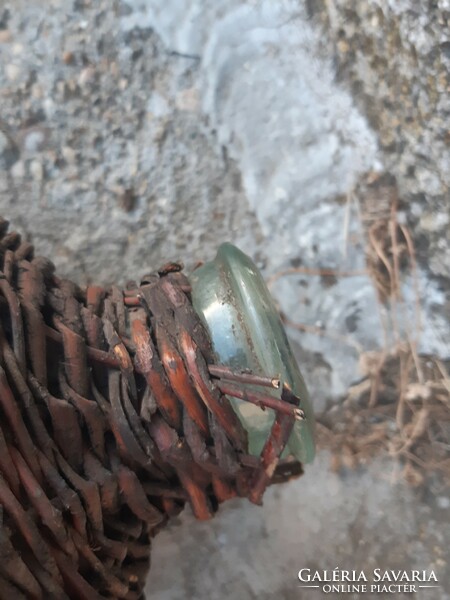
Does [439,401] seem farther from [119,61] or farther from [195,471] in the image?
[119,61]

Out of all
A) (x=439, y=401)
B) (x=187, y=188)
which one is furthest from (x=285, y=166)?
(x=439, y=401)

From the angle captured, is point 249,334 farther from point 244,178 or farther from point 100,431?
point 244,178

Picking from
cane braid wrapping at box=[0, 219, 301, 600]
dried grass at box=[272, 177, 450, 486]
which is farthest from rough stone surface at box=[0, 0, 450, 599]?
cane braid wrapping at box=[0, 219, 301, 600]

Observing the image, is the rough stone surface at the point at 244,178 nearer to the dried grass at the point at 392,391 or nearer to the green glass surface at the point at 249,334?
the dried grass at the point at 392,391

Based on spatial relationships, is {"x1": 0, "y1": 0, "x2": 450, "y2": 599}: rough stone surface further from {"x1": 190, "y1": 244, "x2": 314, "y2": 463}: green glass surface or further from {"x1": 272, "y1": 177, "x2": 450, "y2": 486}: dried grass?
{"x1": 190, "y1": 244, "x2": 314, "y2": 463}: green glass surface

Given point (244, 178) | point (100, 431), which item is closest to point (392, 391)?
point (244, 178)

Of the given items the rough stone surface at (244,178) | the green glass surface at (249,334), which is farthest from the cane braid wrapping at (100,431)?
the rough stone surface at (244,178)
